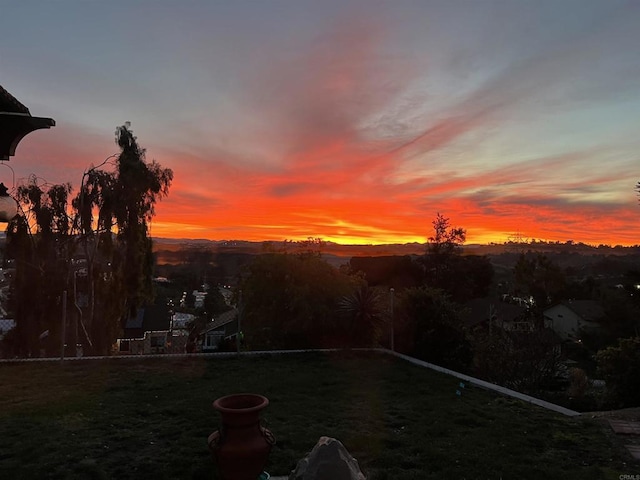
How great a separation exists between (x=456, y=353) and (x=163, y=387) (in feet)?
28.2

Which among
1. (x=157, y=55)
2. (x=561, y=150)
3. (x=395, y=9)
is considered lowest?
(x=561, y=150)

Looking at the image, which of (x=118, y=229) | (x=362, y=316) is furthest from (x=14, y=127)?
(x=118, y=229)

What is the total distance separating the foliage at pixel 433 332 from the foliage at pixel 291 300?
2.15 metres

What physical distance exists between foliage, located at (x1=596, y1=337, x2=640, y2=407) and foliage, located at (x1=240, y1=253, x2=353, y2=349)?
741cm

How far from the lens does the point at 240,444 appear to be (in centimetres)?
390

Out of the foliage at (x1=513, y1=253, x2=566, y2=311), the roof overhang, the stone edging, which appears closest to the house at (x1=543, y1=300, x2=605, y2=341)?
the foliage at (x1=513, y1=253, x2=566, y2=311)

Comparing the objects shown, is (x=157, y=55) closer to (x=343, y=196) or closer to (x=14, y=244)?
(x=343, y=196)

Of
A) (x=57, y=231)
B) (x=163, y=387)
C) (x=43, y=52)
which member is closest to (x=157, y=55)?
(x=43, y=52)

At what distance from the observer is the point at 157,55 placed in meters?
10.7

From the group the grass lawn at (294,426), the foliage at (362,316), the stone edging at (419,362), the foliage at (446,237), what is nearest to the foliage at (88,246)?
the stone edging at (419,362)

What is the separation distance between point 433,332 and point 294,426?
7758 millimetres

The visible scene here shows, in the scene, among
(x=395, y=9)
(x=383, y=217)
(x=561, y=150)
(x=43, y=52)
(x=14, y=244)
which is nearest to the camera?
(x=395, y=9)

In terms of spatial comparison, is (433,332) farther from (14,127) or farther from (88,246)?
(88,246)

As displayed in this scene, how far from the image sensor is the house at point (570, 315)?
123 feet
